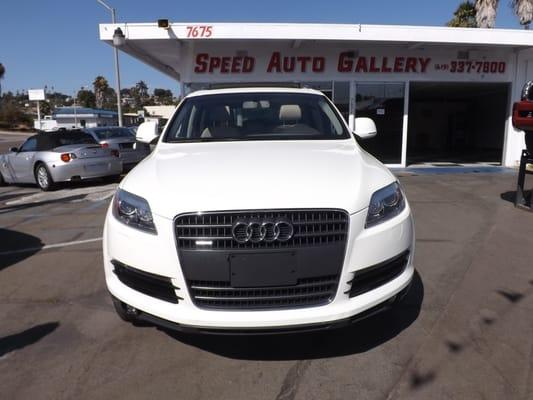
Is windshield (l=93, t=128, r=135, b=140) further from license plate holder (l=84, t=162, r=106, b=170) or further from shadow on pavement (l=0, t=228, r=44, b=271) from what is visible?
shadow on pavement (l=0, t=228, r=44, b=271)

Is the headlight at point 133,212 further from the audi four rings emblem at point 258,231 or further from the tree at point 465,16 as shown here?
the tree at point 465,16

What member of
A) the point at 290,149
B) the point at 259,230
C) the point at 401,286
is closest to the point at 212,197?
the point at 259,230

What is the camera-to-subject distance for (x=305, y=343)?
3.00 meters

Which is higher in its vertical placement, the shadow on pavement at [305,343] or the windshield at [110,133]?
the windshield at [110,133]

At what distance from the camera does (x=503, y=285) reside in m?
4.00

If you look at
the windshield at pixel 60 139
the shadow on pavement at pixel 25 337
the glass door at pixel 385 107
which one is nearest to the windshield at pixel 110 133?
the windshield at pixel 60 139

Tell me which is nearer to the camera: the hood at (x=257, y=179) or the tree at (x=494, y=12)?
the hood at (x=257, y=179)

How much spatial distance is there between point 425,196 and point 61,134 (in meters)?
8.50

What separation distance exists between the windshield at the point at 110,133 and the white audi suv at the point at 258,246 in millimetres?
9992

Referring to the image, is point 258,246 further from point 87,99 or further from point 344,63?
point 87,99

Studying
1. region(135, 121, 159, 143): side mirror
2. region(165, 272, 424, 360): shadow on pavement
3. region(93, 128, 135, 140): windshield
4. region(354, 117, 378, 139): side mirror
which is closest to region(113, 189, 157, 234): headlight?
region(165, 272, 424, 360): shadow on pavement

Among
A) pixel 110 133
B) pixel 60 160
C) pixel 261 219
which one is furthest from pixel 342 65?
pixel 261 219

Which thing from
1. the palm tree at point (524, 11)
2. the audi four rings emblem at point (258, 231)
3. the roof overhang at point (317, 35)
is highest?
the palm tree at point (524, 11)

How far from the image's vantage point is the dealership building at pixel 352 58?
11.1 metres
